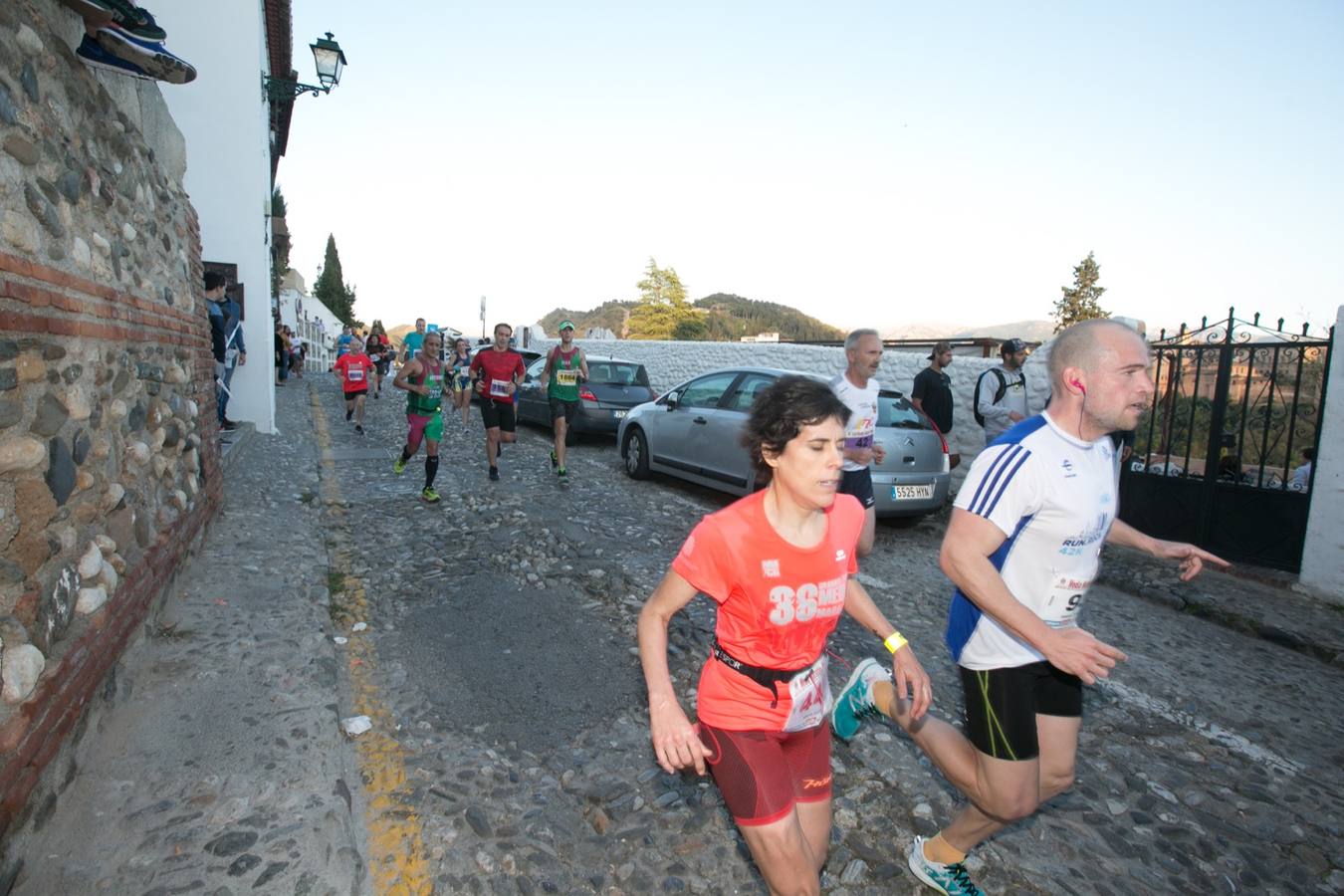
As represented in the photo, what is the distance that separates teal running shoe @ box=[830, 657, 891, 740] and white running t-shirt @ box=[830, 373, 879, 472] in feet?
9.40

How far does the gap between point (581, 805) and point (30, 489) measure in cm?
223

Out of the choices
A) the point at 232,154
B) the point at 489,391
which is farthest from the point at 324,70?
the point at 489,391

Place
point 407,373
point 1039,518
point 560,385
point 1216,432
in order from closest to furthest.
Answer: point 1039,518
point 1216,432
point 407,373
point 560,385

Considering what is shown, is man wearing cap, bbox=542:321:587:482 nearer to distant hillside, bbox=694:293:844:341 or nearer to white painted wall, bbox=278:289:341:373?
white painted wall, bbox=278:289:341:373

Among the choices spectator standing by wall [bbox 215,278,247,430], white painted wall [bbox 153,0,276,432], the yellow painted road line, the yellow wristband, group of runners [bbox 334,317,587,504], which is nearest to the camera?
the yellow wristband

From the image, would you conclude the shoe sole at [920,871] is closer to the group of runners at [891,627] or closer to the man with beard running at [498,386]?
the group of runners at [891,627]

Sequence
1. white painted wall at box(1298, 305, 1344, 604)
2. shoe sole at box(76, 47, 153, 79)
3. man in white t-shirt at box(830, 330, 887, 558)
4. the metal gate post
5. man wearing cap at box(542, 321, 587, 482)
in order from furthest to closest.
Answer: man wearing cap at box(542, 321, 587, 482), the metal gate post, white painted wall at box(1298, 305, 1344, 604), man in white t-shirt at box(830, 330, 887, 558), shoe sole at box(76, 47, 153, 79)

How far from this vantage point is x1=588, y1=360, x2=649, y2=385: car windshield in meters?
13.5

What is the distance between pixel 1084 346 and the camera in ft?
8.09

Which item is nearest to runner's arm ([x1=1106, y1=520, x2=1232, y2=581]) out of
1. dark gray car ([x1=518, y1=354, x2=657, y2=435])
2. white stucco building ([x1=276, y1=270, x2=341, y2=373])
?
dark gray car ([x1=518, y1=354, x2=657, y2=435])

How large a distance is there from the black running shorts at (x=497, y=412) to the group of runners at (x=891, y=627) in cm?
729

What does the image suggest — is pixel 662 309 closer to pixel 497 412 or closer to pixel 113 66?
pixel 497 412

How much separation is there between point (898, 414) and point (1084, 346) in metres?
5.65

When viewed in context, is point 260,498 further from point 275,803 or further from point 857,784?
point 857,784
